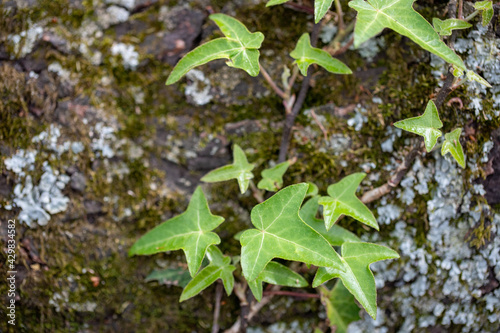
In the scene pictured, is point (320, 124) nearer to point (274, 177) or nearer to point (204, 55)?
point (274, 177)

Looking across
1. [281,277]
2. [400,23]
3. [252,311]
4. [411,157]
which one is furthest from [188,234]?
[400,23]

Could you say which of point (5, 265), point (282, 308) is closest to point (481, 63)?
point (282, 308)

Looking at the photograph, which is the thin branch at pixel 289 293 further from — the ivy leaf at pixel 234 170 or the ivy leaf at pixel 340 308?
the ivy leaf at pixel 234 170

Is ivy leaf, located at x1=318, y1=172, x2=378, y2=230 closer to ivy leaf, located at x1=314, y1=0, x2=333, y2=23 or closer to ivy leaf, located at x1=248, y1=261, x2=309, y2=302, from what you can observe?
ivy leaf, located at x1=248, y1=261, x2=309, y2=302

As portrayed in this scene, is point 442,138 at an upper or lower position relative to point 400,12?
lower

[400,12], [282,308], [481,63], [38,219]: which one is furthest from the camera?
[282,308]

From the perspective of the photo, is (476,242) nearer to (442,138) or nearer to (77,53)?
(442,138)
